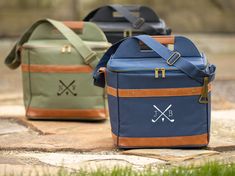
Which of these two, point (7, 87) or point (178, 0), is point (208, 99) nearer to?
point (7, 87)

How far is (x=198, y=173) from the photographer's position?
3930 mm

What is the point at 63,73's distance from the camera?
5574 mm

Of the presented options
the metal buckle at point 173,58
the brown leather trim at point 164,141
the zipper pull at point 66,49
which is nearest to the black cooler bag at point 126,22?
the zipper pull at point 66,49

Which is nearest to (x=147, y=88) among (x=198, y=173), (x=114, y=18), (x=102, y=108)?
(x=198, y=173)

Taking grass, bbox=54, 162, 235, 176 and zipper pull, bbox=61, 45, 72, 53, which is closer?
grass, bbox=54, 162, 235, 176

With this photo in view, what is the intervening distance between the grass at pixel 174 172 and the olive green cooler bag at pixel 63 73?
5.17ft

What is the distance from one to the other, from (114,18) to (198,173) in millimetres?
2699

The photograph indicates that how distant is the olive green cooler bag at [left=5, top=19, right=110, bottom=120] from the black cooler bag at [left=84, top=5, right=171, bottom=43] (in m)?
0.51

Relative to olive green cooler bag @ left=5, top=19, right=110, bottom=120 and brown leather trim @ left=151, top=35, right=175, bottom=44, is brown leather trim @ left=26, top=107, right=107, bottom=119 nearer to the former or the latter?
olive green cooler bag @ left=5, top=19, right=110, bottom=120

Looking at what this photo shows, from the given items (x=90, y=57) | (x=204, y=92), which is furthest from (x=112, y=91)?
(x=90, y=57)

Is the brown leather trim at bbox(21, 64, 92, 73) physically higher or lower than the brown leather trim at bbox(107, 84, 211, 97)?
lower

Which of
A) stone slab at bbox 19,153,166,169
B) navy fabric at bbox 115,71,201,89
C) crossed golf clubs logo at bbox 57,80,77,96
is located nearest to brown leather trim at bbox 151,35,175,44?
navy fabric at bbox 115,71,201,89

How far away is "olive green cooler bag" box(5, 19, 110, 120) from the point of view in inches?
219

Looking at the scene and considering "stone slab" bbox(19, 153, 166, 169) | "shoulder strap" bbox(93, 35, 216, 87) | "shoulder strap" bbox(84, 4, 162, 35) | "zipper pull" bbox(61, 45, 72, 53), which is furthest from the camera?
"shoulder strap" bbox(84, 4, 162, 35)
